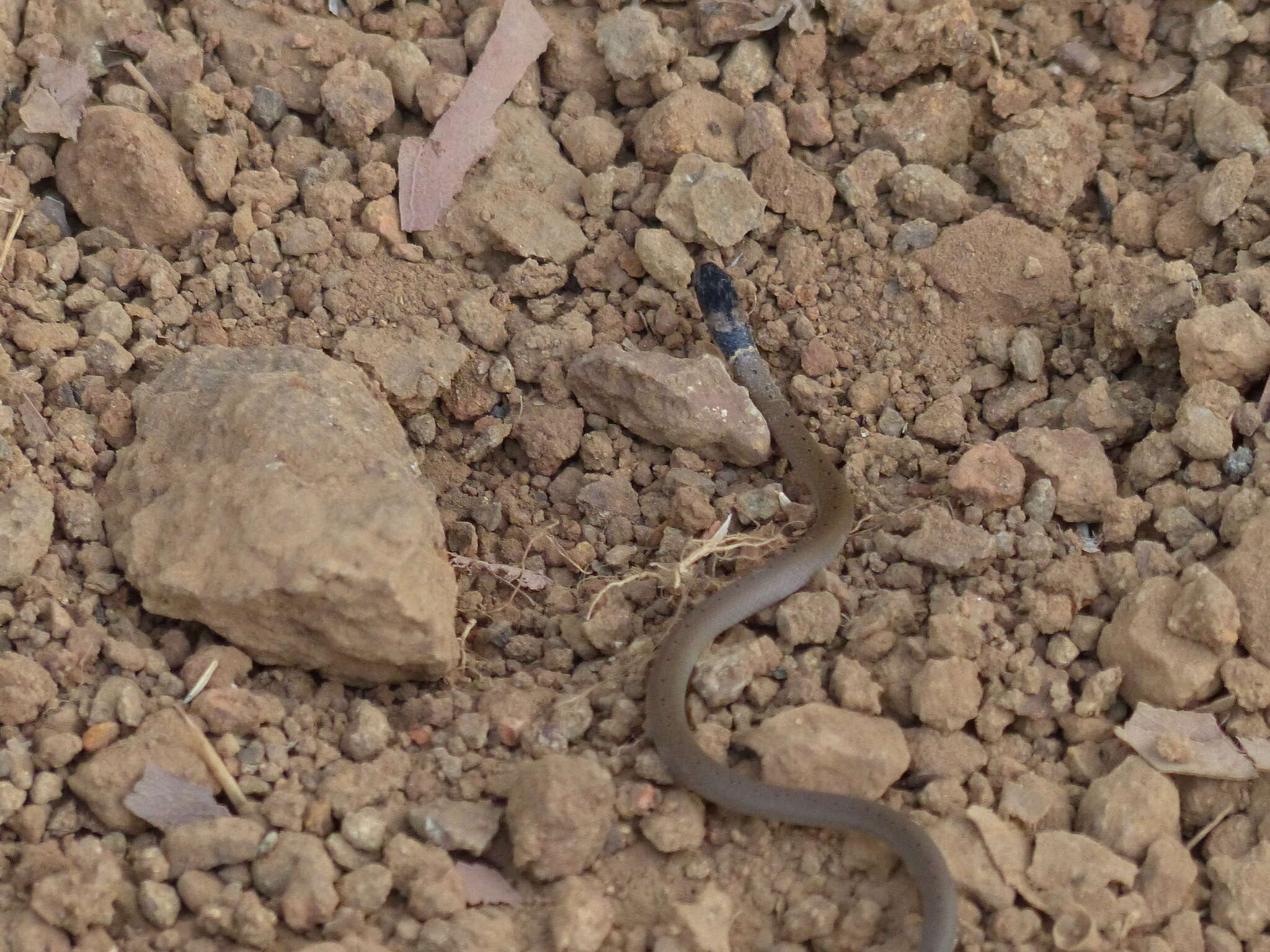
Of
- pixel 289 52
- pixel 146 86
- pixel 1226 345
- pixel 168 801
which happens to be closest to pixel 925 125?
pixel 1226 345

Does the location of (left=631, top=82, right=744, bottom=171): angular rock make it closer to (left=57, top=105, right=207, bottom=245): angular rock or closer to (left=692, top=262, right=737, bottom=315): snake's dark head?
(left=692, top=262, right=737, bottom=315): snake's dark head

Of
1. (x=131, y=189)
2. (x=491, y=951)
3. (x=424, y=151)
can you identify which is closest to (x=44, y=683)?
(x=491, y=951)

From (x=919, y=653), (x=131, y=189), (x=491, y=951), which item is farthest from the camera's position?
(x=131, y=189)

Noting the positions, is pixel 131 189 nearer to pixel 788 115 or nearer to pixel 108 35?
pixel 108 35

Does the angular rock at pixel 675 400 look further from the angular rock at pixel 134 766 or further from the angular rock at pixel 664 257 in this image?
the angular rock at pixel 134 766

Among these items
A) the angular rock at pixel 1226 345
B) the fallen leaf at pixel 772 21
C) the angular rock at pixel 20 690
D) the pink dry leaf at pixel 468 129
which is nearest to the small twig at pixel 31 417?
the angular rock at pixel 20 690

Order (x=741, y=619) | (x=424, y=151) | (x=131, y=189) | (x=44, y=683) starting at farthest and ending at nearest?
(x=424, y=151)
(x=131, y=189)
(x=741, y=619)
(x=44, y=683)

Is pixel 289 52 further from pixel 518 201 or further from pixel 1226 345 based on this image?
pixel 1226 345

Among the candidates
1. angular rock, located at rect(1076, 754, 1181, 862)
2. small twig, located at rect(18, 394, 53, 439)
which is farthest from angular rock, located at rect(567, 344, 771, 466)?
small twig, located at rect(18, 394, 53, 439)
